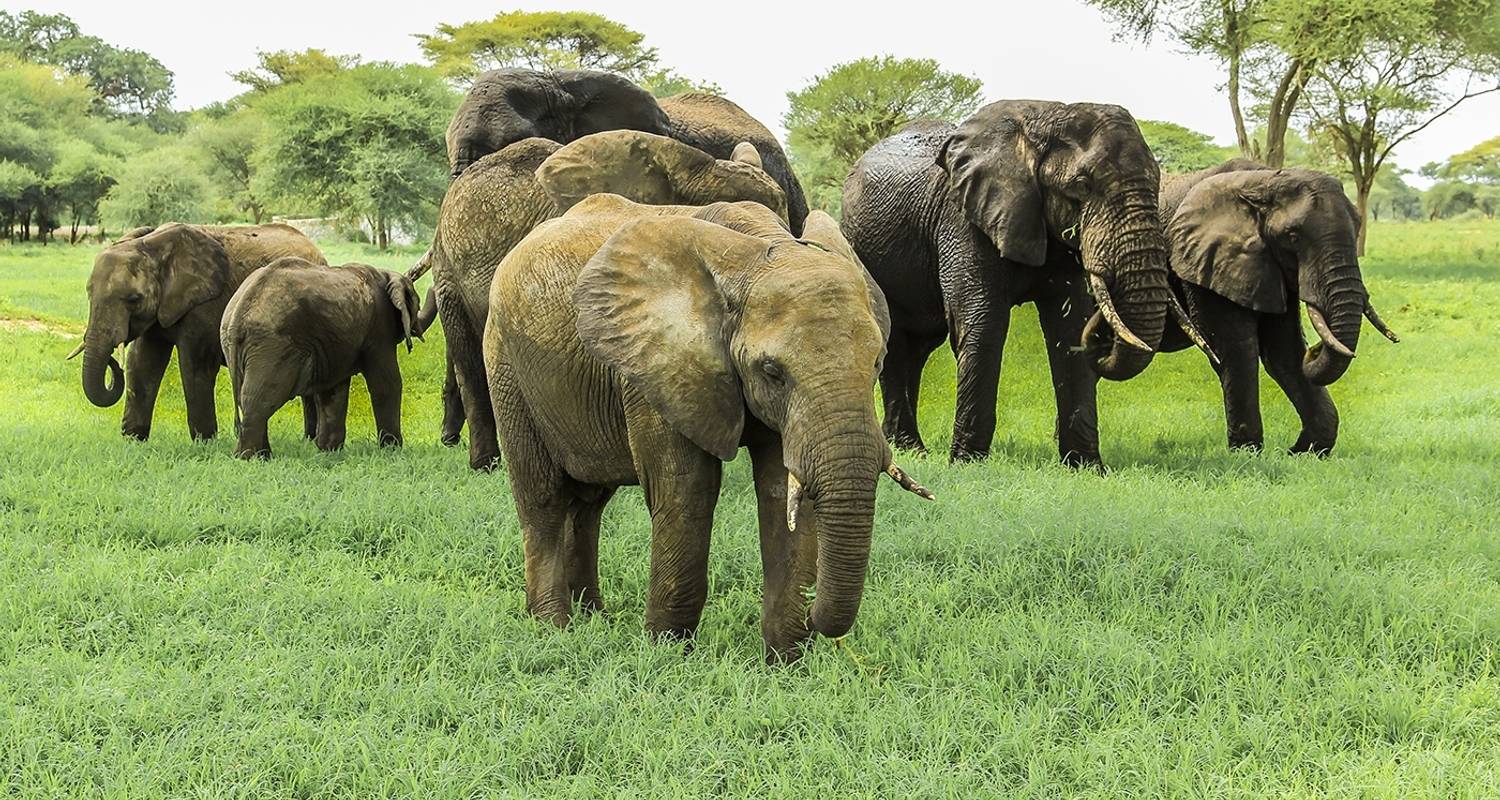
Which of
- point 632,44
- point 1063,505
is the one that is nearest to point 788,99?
point 632,44

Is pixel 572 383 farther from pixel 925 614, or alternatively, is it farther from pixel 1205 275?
pixel 1205 275

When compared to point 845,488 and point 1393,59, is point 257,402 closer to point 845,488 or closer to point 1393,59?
point 845,488

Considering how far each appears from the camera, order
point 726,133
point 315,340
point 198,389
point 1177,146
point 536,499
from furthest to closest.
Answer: point 1177,146
point 726,133
point 198,389
point 315,340
point 536,499

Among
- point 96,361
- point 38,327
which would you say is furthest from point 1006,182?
point 38,327

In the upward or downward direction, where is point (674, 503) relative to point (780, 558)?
upward

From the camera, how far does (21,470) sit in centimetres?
768

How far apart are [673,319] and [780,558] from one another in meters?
0.91

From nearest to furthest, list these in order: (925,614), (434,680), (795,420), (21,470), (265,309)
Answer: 1. (795,420)
2. (434,680)
3. (925,614)
4. (21,470)
5. (265,309)

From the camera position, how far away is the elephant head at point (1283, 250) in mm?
8250

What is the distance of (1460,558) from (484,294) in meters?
5.44

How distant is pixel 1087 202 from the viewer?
7.14 m

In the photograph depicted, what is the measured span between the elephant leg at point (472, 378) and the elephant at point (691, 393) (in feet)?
10.5

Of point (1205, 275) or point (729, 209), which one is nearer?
point (729, 209)

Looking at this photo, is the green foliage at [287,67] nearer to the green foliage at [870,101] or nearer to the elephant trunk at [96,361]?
the green foliage at [870,101]
